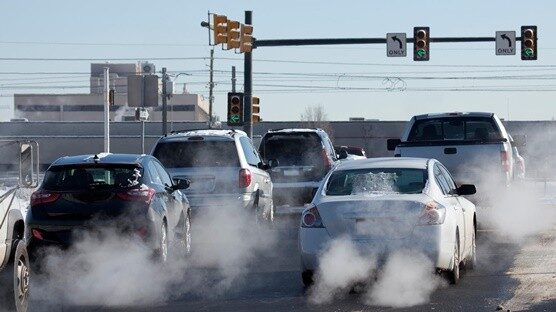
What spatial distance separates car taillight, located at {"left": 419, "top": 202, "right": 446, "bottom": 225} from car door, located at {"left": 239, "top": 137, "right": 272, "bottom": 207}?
7.38 meters

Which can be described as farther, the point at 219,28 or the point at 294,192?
the point at 219,28

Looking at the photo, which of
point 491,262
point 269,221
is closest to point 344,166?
point 491,262

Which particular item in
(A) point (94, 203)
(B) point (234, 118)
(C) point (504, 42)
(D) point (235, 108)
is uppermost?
(C) point (504, 42)

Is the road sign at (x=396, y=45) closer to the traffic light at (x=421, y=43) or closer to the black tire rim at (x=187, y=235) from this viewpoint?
the traffic light at (x=421, y=43)

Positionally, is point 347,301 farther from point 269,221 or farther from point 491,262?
point 269,221

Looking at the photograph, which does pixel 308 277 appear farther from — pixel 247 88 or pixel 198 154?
pixel 247 88

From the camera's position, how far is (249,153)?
2167 cm

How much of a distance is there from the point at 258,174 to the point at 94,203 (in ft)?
21.9

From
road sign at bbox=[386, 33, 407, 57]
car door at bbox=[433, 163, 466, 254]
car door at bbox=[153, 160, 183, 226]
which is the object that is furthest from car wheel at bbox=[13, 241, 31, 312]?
road sign at bbox=[386, 33, 407, 57]

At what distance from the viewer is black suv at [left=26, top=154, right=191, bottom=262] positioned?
15.1 metres

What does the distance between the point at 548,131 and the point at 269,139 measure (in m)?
70.0

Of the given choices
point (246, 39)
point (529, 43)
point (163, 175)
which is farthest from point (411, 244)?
point (529, 43)

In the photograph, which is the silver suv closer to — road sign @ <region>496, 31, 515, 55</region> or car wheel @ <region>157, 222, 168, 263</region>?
car wheel @ <region>157, 222, 168, 263</region>

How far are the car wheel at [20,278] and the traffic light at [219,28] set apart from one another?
21940mm
